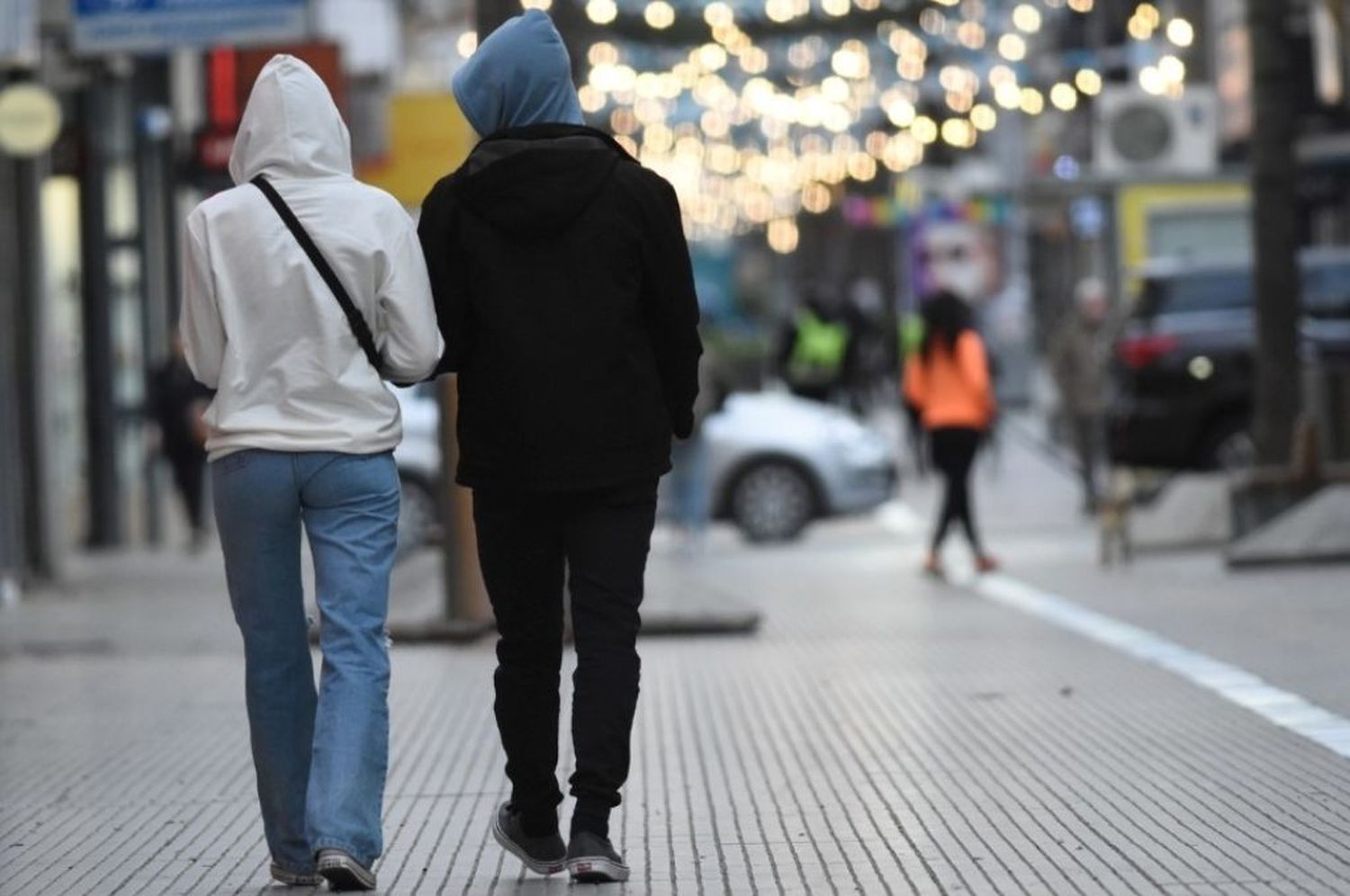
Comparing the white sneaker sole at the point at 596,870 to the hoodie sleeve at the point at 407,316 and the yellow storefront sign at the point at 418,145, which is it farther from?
the yellow storefront sign at the point at 418,145

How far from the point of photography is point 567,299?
21.7ft

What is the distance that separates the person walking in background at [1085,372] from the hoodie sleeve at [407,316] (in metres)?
19.5

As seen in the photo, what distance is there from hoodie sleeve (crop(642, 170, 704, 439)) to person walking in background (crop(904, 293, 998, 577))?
11295mm

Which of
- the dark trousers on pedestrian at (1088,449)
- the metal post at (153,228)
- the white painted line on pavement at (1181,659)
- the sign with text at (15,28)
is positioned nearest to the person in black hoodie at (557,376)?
the white painted line on pavement at (1181,659)

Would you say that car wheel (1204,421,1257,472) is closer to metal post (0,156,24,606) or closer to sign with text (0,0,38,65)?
metal post (0,156,24,606)

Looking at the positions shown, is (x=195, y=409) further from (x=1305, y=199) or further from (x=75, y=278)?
(x=1305, y=199)

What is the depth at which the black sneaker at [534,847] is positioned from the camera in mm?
6762

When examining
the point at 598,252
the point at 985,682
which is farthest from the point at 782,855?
the point at 985,682

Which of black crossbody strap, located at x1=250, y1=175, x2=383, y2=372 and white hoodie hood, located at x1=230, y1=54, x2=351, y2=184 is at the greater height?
white hoodie hood, located at x1=230, y1=54, x2=351, y2=184

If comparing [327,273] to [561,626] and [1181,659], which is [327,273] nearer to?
[561,626]

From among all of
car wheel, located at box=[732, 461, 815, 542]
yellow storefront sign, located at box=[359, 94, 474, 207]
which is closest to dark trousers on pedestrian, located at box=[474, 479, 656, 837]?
yellow storefront sign, located at box=[359, 94, 474, 207]

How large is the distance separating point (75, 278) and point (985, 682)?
16769 millimetres

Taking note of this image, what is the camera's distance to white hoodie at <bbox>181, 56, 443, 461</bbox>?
664cm

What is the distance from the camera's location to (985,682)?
11414 mm
